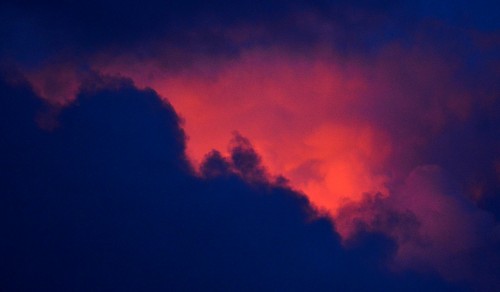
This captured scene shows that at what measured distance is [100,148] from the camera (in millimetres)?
28828

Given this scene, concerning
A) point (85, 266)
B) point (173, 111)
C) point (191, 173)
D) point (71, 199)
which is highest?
point (173, 111)

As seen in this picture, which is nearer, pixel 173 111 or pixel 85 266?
pixel 85 266

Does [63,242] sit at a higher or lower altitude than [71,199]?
lower

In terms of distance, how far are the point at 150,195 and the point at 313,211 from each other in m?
7.91

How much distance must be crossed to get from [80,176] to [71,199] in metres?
1.10

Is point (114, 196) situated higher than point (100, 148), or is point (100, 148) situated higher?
point (100, 148)

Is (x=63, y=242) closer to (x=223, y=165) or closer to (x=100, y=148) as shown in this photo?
(x=100, y=148)

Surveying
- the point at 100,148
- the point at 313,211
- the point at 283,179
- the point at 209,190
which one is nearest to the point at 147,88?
the point at 100,148

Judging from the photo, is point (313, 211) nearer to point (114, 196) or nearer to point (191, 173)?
point (191, 173)

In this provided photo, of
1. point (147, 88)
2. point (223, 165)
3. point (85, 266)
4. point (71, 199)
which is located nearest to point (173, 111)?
point (147, 88)

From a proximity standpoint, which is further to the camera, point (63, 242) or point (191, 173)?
A: point (191, 173)

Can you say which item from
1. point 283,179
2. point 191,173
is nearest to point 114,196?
point 191,173

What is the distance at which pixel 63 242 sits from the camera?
27.7 metres

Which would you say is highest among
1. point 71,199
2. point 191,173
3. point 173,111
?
point 173,111
